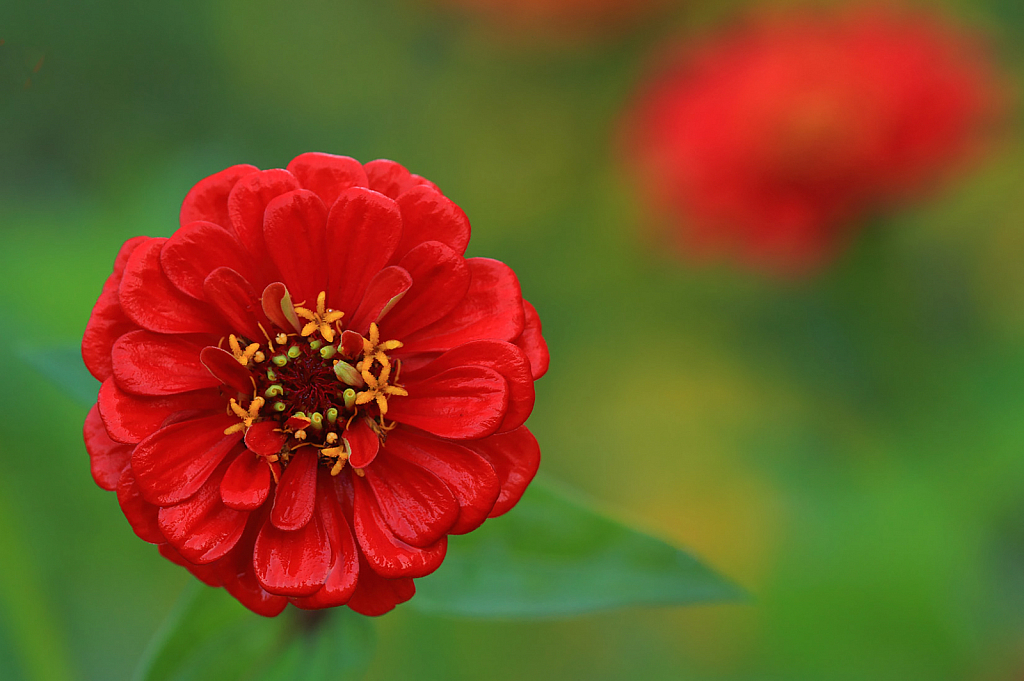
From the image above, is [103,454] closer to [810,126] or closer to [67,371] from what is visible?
[67,371]

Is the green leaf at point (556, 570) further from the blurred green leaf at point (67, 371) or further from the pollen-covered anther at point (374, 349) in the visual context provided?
the blurred green leaf at point (67, 371)

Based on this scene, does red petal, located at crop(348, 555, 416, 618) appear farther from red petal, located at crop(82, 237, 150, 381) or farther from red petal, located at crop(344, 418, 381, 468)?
red petal, located at crop(82, 237, 150, 381)

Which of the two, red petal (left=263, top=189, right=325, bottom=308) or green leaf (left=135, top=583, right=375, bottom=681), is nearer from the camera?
red petal (left=263, top=189, right=325, bottom=308)

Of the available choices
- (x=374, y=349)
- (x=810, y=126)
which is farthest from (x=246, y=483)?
(x=810, y=126)

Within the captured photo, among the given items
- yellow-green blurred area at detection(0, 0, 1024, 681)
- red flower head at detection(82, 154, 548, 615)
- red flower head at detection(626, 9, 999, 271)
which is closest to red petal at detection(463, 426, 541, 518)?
red flower head at detection(82, 154, 548, 615)

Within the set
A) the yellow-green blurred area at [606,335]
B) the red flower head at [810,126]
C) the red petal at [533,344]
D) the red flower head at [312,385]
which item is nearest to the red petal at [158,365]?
the red flower head at [312,385]
